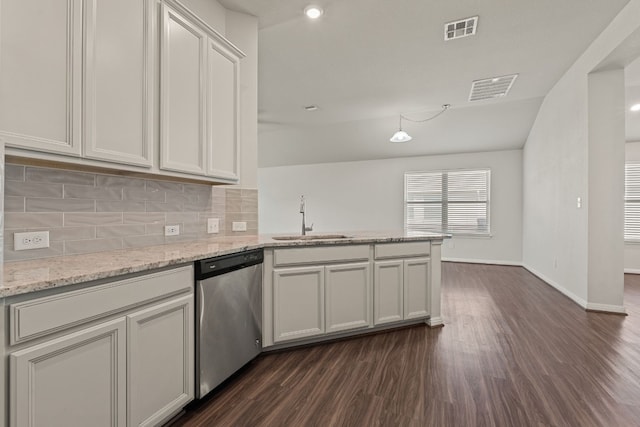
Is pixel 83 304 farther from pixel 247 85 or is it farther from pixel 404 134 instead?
pixel 404 134

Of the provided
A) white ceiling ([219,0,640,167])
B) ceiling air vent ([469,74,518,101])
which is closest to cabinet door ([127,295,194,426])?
white ceiling ([219,0,640,167])

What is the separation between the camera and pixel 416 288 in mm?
2908

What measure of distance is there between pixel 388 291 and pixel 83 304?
225 cm

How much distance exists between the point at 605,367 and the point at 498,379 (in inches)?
34.4

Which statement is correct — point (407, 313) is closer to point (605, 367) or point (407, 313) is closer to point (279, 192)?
point (605, 367)

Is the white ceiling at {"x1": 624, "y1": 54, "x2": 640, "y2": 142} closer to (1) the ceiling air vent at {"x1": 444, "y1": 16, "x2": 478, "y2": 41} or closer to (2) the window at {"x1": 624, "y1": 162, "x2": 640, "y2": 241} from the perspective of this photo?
(2) the window at {"x1": 624, "y1": 162, "x2": 640, "y2": 241}

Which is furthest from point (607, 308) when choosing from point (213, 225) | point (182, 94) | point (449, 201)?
point (182, 94)

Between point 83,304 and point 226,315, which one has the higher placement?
point 83,304

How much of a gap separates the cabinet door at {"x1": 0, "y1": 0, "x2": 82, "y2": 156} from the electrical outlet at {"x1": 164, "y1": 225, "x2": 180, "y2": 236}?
92 cm

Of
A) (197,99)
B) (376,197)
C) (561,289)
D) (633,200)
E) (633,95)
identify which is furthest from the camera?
(376,197)

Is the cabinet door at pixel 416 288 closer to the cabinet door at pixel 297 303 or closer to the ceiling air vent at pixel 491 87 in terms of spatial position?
the cabinet door at pixel 297 303

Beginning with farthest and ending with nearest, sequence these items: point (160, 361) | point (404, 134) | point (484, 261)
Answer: point (484, 261)
point (404, 134)
point (160, 361)

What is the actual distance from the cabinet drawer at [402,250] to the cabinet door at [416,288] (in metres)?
0.07

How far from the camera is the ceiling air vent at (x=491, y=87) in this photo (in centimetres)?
416
